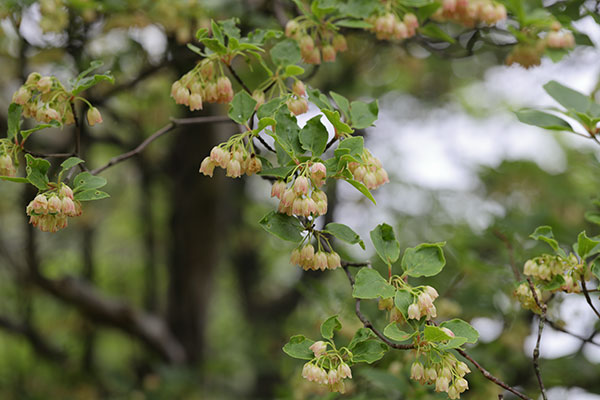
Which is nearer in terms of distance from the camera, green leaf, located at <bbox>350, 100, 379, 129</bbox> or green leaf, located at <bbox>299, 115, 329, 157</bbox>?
green leaf, located at <bbox>299, 115, 329, 157</bbox>

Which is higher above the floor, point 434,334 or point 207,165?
point 207,165

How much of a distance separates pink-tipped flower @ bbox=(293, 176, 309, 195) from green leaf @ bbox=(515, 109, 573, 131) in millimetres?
760

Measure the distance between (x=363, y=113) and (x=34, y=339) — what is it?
12.1 ft

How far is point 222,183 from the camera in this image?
13.7ft

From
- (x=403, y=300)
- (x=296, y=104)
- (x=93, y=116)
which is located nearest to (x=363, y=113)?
(x=296, y=104)

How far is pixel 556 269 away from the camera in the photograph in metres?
1.42

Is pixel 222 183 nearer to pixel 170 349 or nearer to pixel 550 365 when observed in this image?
pixel 170 349

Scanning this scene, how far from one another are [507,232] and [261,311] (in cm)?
411

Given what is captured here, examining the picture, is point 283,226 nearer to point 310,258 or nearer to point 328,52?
point 310,258

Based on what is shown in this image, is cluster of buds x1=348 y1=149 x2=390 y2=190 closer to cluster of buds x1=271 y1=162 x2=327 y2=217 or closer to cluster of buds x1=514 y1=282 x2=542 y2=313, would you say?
cluster of buds x1=271 y1=162 x2=327 y2=217

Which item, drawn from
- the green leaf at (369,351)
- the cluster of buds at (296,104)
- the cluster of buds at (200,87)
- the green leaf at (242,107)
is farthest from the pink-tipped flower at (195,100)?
the green leaf at (369,351)

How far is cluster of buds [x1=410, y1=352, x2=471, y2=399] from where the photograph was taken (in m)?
1.23

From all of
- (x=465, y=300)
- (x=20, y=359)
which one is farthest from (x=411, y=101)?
(x=20, y=359)

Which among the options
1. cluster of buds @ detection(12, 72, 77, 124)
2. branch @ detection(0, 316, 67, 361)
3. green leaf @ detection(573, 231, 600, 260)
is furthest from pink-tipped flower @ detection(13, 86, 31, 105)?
branch @ detection(0, 316, 67, 361)
